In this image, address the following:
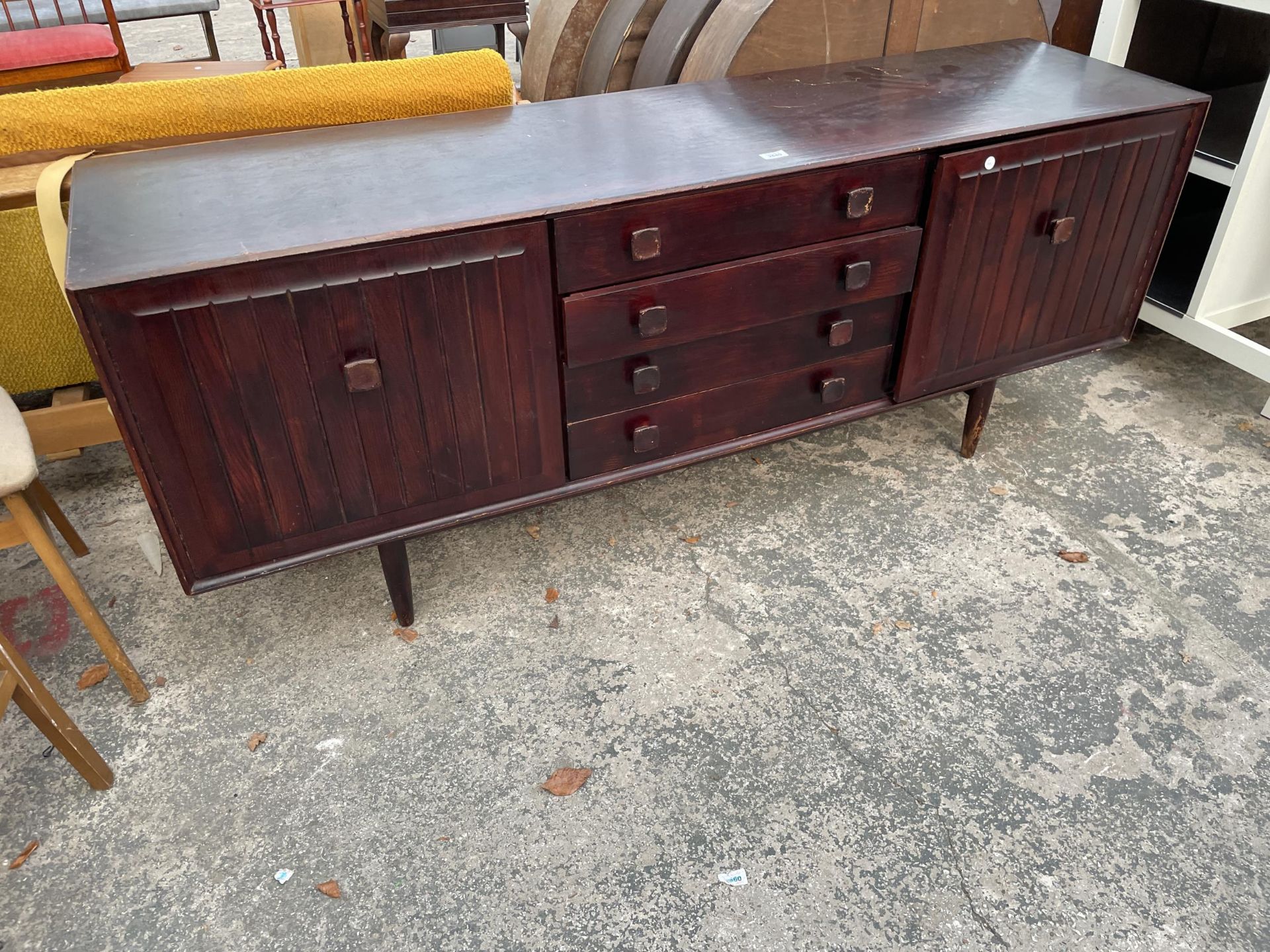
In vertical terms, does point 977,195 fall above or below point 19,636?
above

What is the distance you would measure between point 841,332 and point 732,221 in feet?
1.41

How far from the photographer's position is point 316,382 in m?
1.63

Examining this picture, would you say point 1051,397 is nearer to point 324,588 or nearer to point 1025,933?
point 1025,933

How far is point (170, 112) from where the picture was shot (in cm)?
190

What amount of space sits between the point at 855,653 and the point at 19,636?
190cm

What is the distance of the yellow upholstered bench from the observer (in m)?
1.86

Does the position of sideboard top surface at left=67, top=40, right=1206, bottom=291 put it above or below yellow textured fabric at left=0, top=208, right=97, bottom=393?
above

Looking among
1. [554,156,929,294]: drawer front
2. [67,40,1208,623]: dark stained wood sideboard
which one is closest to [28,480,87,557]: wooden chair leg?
[67,40,1208,623]: dark stained wood sideboard

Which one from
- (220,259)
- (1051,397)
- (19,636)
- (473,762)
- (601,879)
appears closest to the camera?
(220,259)

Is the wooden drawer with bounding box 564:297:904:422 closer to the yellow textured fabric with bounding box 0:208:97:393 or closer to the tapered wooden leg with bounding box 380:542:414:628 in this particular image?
the tapered wooden leg with bounding box 380:542:414:628

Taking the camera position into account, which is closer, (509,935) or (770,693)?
(509,935)

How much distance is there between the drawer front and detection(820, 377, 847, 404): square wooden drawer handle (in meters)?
0.36

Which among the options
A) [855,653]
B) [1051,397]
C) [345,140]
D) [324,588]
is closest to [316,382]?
[345,140]

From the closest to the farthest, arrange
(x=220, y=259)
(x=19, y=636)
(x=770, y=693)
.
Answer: (x=220, y=259)
(x=770, y=693)
(x=19, y=636)
